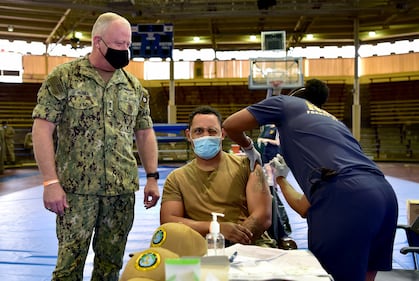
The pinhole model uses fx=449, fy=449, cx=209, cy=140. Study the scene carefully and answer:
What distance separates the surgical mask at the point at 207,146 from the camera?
8.05ft

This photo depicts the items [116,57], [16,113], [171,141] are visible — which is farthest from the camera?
[16,113]

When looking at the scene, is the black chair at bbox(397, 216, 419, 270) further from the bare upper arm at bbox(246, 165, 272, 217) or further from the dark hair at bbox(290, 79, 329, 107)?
the dark hair at bbox(290, 79, 329, 107)

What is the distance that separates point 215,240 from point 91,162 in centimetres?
93

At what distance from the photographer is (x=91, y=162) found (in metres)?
2.21

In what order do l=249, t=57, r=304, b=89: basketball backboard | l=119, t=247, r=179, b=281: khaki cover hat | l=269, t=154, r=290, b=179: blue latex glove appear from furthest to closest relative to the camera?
l=249, t=57, r=304, b=89: basketball backboard → l=269, t=154, r=290, b=179: blue latex glove → l=119, t=247, r=179, b=281: khaki cover hat

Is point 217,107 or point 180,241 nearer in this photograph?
point 180,241

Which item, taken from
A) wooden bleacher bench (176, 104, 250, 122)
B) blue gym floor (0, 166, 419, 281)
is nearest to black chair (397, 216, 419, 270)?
blue gym floor (0, 166, 419, 281)

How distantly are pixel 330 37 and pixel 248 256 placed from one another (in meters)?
20.4

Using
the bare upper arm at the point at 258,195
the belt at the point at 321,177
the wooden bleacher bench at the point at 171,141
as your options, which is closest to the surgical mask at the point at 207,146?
the bare upper arm at the point at 258,195

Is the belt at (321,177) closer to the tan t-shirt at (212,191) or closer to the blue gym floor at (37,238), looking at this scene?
the tan t-shirt at (212,191)

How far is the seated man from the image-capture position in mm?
2447

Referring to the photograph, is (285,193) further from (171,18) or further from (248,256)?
(171,18)

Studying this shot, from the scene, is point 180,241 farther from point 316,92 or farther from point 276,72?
point 276,72

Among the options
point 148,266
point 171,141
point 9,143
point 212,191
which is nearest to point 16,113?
point 9,143
